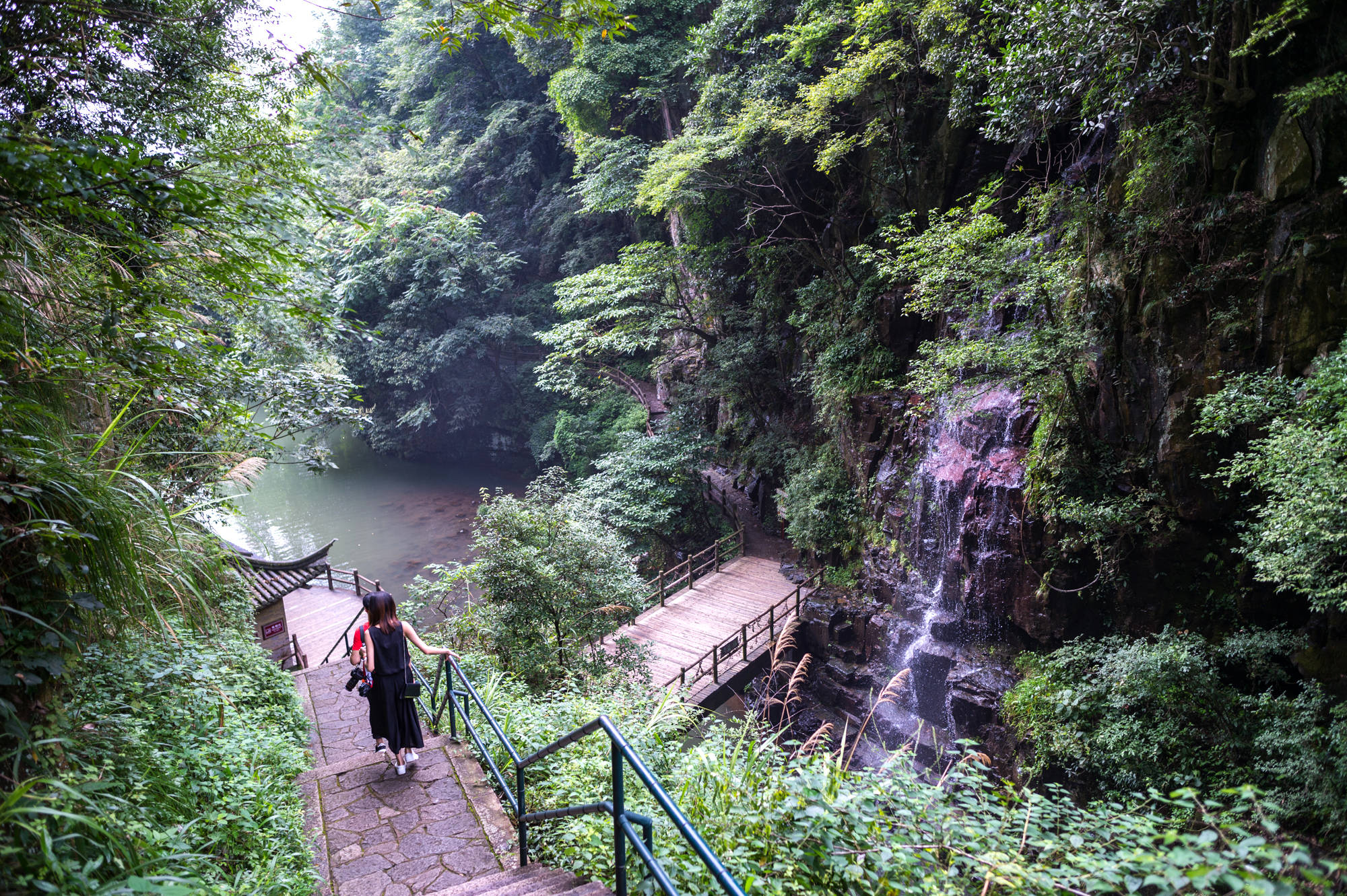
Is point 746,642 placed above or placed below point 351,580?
below

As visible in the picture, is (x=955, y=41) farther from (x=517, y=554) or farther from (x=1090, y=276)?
(x=517, y=554)

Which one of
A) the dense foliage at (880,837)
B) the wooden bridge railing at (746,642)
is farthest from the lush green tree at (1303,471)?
the wooden bridge railing at (746,642)

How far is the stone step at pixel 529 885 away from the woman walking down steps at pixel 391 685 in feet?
4.17

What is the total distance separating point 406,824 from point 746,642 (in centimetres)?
743

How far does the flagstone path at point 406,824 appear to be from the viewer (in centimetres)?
303

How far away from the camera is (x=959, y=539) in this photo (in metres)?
9.39

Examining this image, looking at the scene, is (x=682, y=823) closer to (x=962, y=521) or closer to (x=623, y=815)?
(x=623, y=815)

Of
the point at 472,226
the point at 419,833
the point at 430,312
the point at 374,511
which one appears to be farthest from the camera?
the point at 374,511

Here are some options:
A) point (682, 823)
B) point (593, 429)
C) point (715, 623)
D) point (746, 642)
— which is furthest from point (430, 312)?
point (682, 823)

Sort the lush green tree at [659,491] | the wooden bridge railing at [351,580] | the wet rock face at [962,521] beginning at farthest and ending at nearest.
A: the wooden bridge railing at [351,580], the lush green tree at [659,491], the wet rock face at [962,521]

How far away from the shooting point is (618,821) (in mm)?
2182

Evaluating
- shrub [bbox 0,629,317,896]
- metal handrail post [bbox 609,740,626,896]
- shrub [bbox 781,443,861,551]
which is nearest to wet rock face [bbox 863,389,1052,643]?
shrub [bbox 781,443,861,551]

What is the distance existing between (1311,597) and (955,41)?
807 centimetres

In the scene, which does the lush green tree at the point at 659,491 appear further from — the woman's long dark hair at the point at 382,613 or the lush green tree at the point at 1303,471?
the lush green tree at the point at 1303,471
